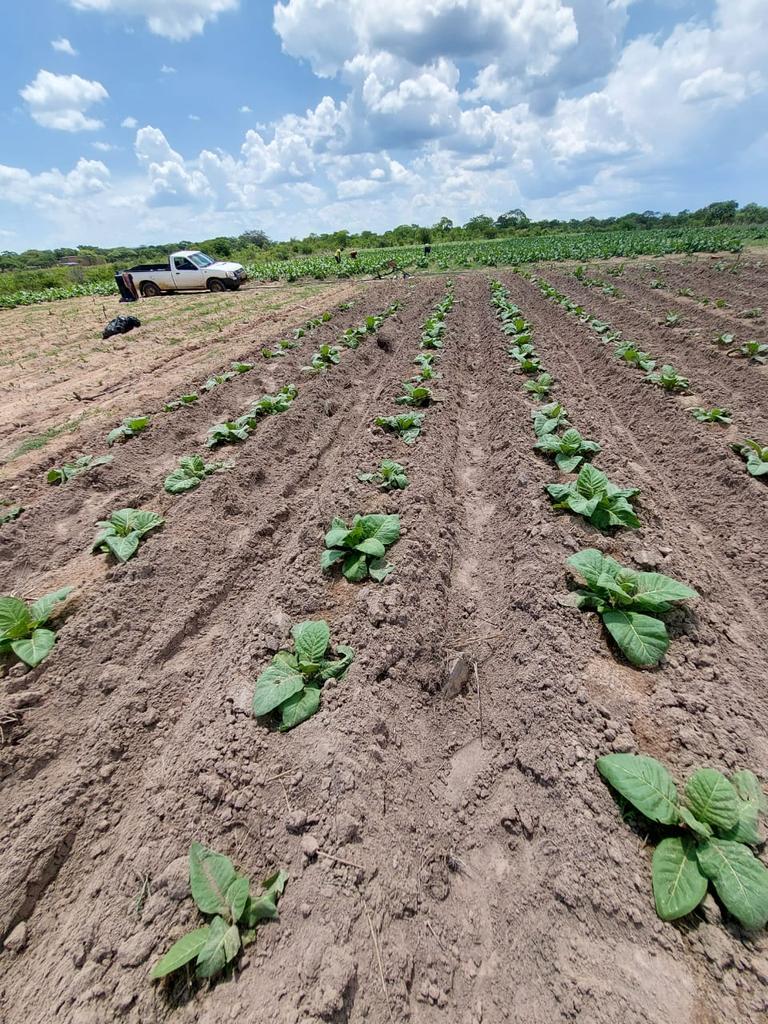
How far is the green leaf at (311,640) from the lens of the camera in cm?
292

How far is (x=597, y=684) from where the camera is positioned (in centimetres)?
266

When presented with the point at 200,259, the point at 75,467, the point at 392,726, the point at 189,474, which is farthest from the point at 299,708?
the point at 200,259

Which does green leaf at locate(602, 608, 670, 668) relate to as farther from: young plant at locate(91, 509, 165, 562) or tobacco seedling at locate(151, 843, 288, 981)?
young plant at locate(91, 509, 165, 562)

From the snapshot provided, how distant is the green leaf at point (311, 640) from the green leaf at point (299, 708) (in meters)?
0.22

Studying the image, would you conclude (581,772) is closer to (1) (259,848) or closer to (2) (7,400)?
(1) (259,848)

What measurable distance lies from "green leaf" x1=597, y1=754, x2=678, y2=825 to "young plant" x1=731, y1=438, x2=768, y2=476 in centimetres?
396

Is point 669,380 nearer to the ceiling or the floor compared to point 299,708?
nearer to the ceiling

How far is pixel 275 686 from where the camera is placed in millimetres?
2695

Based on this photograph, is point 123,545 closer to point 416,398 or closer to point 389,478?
point 389,478

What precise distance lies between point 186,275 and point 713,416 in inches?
920

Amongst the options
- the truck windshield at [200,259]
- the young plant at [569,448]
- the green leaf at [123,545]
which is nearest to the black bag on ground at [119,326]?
the truck windshield at [200,259]

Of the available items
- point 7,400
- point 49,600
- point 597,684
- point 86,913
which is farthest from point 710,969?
point 7,400

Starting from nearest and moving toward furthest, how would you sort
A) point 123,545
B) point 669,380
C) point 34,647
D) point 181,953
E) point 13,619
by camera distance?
point 181,953
point 34,647
point 13,619
point 123,545
point 669,380

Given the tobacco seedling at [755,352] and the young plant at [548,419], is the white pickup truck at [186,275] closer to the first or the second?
the young plant at [548,419]
